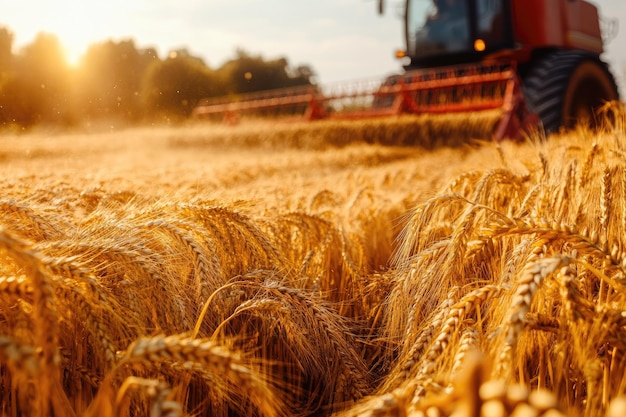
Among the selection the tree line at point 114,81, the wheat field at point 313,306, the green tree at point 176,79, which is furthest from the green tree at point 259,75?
the wheat field at point 313,306

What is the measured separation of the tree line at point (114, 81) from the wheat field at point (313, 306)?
7.23 ft

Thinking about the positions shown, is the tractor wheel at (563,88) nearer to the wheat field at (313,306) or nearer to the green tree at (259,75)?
the wheat field at (313,306)

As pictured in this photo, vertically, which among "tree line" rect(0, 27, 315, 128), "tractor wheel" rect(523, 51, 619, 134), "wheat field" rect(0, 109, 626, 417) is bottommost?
"wheat field" rect(0, 109, 626, 417)

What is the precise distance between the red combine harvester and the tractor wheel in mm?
12

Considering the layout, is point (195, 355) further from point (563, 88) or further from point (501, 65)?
point (501, 65)

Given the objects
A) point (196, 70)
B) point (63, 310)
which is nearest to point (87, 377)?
point (63, 310)

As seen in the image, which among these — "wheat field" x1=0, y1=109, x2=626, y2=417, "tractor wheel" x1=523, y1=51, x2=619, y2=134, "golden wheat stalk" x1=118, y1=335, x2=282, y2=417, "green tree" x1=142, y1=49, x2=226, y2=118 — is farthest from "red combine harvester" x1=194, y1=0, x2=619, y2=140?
"green tree" x1=142, y1=49, x2=226, y2=118

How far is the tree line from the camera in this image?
523 centimetres

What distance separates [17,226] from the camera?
4.52 feet

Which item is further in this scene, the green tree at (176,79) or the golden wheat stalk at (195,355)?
the green tree at (176,79)

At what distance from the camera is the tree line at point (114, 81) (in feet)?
17.2

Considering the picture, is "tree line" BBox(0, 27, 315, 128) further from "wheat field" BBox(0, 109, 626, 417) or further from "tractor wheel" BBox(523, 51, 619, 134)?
"tractor wheel" BBox(523, 51, 619, 134)

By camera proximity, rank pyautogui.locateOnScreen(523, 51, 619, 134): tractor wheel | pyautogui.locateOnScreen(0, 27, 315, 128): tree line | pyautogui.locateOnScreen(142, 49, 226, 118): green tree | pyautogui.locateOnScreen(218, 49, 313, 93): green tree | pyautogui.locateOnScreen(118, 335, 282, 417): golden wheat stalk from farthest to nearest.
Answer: pyautogui.locateOnScreen(218, 49, 313, 93): green tree < pyautogui.locateOnScreen(142, 49, 226, 118): green tree < pyautogui.locateOnScreen(523, 51, 619, 134): tractor wheel < pyautogui.locateOnScreen(0, 27, 315, 128): tree line < pyautogui.locateOnScreen(118, 335, 282, 417): golden wheat stalk

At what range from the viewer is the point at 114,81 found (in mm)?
4102
